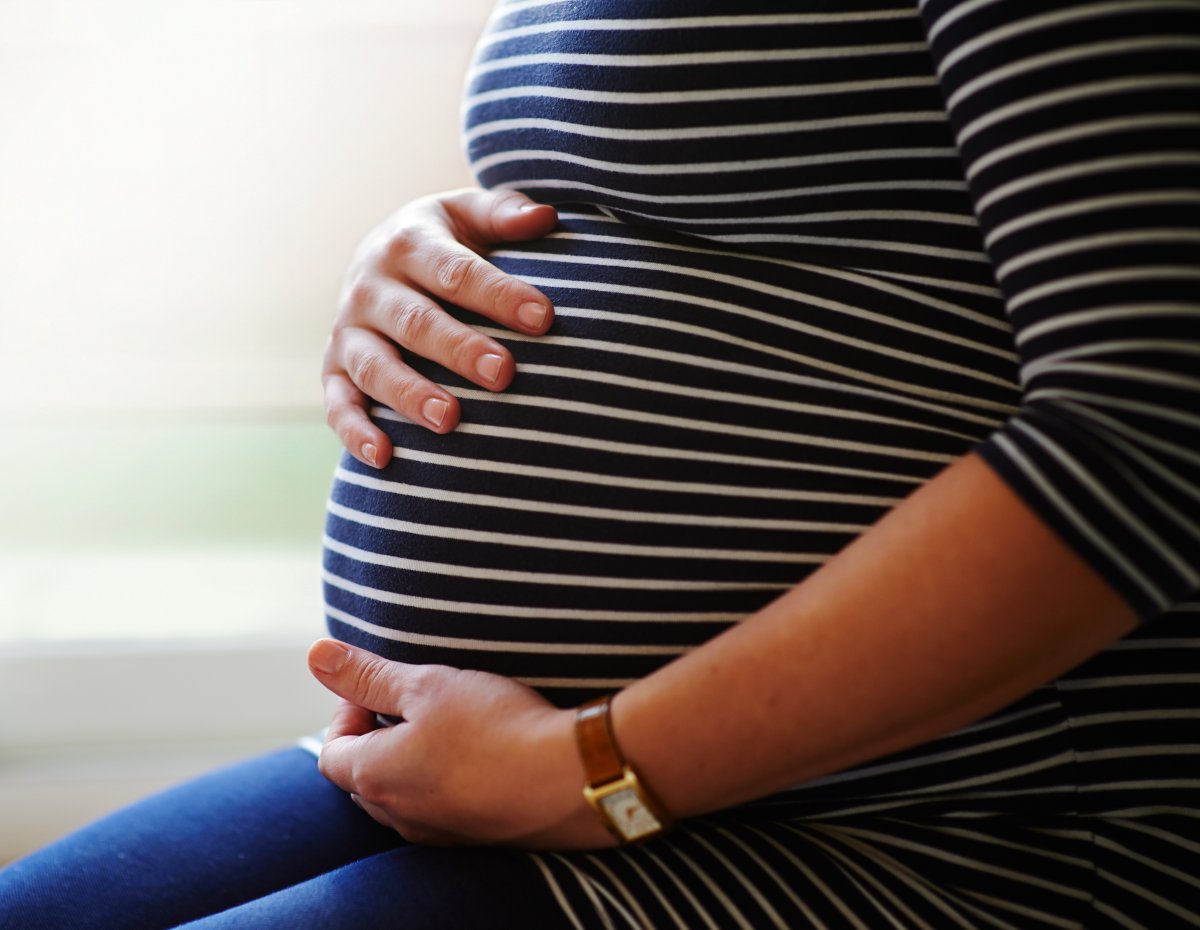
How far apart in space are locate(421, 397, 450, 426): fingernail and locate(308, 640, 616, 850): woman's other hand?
0.51 feet

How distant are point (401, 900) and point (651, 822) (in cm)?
15

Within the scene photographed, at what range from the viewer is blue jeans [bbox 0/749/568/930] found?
551 millimetres

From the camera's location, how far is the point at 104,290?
1.17m

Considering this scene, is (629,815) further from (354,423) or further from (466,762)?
(354,423)

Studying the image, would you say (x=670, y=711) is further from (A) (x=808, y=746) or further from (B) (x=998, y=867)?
(B) (x=998, y=867)

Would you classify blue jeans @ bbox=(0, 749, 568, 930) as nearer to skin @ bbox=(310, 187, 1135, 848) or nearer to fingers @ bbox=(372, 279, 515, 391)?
skin @ bbox=(310, 187, 1135, 848)

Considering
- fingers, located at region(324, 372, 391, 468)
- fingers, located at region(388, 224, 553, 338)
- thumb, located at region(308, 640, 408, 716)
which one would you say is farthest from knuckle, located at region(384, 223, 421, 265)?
thumb, located at region(308, 640, 408, 716)

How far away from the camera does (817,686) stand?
0.48m

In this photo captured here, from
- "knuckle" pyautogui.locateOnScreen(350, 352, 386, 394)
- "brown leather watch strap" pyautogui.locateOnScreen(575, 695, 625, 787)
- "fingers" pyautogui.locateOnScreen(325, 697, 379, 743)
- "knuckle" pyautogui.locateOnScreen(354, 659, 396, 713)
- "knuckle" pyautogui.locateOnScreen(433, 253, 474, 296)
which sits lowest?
"brown leather watch strap" pyautogui.locateOnScreen(575, 695, 625, 787)

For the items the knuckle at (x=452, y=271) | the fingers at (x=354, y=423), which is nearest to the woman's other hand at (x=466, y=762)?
the fingers at (x=354, y=423)

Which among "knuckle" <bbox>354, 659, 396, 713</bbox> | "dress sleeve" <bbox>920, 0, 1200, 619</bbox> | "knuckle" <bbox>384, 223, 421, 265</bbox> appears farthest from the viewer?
"knuckle" <bbox>384, 223, 421, 265</bbox>

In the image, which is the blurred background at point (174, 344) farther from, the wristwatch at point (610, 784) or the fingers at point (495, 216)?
the wristwatch at point (610, 784)

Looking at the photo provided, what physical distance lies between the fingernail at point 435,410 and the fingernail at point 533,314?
0.24 feet

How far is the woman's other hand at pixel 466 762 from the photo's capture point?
21.3 inches
